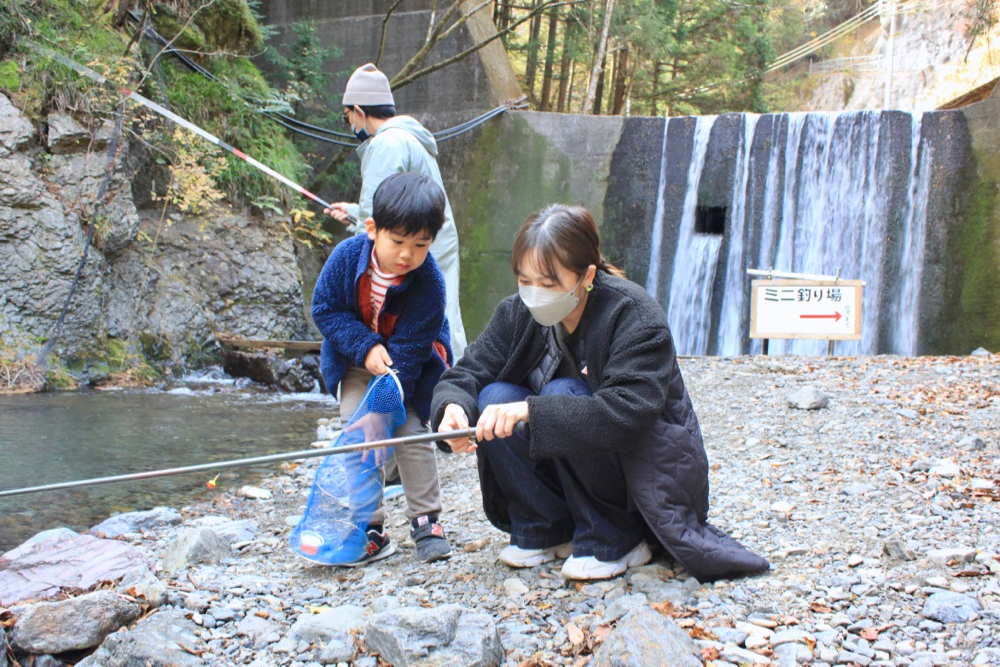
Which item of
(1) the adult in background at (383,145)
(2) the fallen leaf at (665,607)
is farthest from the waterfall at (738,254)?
(2) the fallen leaf at (665,607)

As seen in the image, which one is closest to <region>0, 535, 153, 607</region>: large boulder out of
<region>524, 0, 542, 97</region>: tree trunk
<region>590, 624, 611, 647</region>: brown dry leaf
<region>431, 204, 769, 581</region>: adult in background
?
<region>431, 204, 769, 581</region>: adult in background

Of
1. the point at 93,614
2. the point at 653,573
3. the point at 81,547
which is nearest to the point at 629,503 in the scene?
the point at 653,573

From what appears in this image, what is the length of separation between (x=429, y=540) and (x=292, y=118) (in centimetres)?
972

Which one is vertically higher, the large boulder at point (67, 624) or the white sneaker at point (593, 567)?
the white sneaker at point (593, 567)

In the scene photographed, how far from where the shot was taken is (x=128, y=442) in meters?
5.06

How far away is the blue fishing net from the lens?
252 centimetres

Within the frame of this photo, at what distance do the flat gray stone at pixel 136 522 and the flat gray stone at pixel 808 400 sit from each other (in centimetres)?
342

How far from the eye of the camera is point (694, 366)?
7.06 meters

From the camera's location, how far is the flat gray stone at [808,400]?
15.6 ft

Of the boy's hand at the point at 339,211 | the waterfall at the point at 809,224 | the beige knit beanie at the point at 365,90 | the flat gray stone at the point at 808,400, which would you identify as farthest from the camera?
the waterfall at the point at 809,224

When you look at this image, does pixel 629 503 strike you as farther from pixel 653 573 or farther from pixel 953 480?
pixel 953 480

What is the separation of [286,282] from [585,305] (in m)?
8.02

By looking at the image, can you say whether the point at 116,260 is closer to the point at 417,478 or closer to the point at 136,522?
the point at 136,522

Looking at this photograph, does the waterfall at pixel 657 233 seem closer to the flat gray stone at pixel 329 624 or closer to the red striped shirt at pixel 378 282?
the red striped shirt at pixel 378 282
